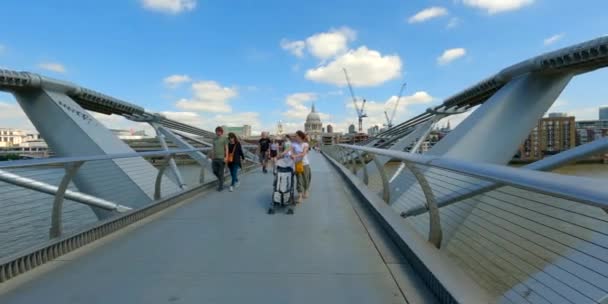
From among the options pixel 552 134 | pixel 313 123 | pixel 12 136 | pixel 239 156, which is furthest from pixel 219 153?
pixel 313 123

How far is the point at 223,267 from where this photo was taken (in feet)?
9.83

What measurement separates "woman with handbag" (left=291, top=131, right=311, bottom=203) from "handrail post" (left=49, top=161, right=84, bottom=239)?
3.28 meters

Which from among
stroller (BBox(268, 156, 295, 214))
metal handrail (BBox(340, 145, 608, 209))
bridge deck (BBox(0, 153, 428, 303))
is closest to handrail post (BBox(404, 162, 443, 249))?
bridge deck (BBox(0, 153, 428, 303))

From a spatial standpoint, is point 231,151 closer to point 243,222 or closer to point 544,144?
point 243,222

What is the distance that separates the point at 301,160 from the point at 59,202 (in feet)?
12.7

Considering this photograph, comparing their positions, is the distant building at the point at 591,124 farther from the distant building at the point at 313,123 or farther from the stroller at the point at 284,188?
the distant building at the point at 313,123

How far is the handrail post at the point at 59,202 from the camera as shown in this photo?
337cm

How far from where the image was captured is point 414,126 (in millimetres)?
30781

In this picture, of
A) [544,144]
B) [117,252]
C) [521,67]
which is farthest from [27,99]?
[544,144]

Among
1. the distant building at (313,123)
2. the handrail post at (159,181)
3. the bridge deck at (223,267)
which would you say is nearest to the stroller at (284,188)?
the bridge deck at (223,267)

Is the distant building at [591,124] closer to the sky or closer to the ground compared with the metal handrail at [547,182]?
closer to the sky

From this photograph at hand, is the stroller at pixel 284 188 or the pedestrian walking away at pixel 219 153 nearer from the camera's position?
the stroller at pixel 284 188

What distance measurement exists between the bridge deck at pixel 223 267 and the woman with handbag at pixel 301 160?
5.41 ft

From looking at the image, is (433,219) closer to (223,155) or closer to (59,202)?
(59,202)
